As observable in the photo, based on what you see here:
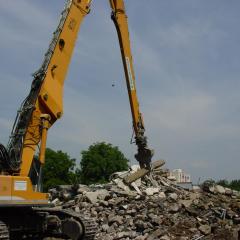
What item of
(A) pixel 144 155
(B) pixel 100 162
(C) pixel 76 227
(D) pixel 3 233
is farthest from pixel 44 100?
(B) pixel 100 162

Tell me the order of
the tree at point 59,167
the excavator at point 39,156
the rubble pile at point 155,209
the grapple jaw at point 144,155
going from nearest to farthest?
1. the excavator at point 39,156
2. the rubble pile at point 155,209
3. the grapple jaw at point 144,155
4. the tree at point 59,167

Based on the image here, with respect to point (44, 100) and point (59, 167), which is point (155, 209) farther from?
point (59, 167)

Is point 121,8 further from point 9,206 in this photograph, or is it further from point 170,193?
point 9,206

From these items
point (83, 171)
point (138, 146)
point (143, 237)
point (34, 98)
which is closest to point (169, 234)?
point (143, 237)

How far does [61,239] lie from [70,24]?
558 cm

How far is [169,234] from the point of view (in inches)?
609

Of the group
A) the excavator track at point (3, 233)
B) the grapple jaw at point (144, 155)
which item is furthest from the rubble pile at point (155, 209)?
the excavator track at point (3, 233)

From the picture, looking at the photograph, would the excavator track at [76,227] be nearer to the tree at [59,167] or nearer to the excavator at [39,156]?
the excavator at [39,156]

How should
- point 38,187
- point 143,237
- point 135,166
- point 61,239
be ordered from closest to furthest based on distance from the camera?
1. point 38,187
2. point 61,239
3. point 143,237
4. point 135,166

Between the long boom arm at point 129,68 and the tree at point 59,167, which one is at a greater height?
the tree at point 59,167

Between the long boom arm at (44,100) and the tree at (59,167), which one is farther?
the tree at (59,167)

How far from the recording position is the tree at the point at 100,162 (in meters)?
54.3

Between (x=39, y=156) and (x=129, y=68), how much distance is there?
20.4 feet

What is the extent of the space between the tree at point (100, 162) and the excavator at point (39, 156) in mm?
40415
